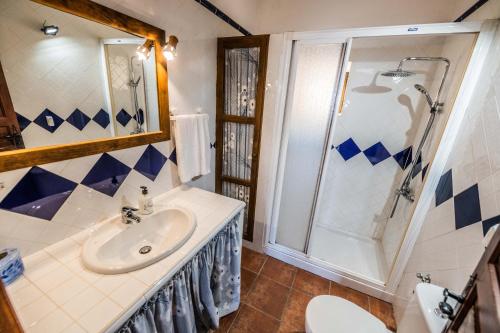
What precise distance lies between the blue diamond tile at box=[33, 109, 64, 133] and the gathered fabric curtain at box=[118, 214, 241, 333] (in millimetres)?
792

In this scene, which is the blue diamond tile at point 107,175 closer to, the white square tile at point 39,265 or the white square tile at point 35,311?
the white square tile at point 39,265

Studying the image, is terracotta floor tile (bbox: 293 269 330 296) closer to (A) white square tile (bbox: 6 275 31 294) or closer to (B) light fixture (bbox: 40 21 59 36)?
(A) white square tile (bbox: 6 275 31 294)

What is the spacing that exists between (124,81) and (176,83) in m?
0.34

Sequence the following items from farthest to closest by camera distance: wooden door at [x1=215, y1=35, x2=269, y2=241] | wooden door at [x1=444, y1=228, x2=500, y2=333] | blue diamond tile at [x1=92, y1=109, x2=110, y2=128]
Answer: wooden door at [x1=215, y1=35, x2=269, y2=241] < blue diamond tile at [x1=92, y1=109, x2=110, y2=128] < wooden door at [x1=444, y1=228, x2=500, y2=333]

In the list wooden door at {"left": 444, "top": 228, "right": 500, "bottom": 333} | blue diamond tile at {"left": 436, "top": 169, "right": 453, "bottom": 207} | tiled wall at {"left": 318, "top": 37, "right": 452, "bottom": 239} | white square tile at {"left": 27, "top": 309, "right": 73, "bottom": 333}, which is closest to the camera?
wooden door at {"left": 444, "top": 228, "right": 500, "bottom": 333}

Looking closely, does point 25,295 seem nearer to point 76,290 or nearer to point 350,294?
point 76,290

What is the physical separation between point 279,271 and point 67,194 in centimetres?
169

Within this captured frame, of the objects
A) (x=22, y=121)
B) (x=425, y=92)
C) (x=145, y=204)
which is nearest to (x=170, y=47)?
(x=22, y=121)

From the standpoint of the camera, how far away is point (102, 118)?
3.23 feet

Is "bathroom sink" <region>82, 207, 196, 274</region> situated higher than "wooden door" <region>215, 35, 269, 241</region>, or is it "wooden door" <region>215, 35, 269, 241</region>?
"wooden door" <region>215, 35, 269, 241</region>

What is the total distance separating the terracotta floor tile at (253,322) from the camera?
55.1 inches

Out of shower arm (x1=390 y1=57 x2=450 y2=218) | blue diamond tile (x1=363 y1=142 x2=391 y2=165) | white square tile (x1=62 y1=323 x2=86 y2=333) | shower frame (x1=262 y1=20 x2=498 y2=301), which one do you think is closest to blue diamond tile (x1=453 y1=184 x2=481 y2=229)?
shower frame (x1=262 y1=20 x2=498 y2=301)

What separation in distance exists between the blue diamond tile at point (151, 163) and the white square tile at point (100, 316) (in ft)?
2.31

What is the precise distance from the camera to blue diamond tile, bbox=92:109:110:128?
97cm
